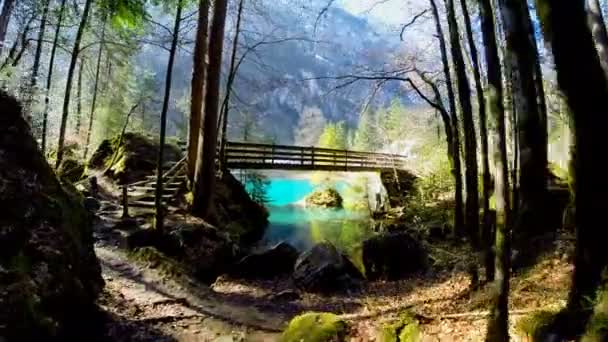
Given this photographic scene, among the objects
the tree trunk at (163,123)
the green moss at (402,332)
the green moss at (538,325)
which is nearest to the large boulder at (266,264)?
the tree trunk at (163,123)

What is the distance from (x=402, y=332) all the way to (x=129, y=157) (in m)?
12.9

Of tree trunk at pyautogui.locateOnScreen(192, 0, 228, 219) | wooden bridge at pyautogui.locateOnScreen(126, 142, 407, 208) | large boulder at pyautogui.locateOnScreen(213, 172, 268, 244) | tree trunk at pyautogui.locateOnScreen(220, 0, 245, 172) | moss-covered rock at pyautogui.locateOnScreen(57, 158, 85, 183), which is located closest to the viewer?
tree trunk at pyautogui.locateOnScreen(192, 0, 228, 219)

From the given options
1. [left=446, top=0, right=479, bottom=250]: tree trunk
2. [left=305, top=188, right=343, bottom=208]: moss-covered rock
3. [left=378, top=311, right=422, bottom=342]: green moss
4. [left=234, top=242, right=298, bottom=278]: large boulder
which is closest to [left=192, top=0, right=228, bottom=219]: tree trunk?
[left=234, top=242, right=298, bottom=278]: large boulder

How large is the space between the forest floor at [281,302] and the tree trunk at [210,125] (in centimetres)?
304

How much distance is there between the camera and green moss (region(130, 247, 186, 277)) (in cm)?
800

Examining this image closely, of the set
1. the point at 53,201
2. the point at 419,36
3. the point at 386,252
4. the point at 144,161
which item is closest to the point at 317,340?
the point at 53,201

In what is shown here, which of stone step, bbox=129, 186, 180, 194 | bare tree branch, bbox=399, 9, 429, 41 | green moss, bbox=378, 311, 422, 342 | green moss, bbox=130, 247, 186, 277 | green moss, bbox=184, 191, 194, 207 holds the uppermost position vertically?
bare tree branch, bbox=399, 9, 429, 41

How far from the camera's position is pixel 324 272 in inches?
336

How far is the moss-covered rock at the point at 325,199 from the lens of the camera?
2942cm

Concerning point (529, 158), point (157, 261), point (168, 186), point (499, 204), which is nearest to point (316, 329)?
point (499, 204)

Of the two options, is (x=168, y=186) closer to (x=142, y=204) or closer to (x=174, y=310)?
(x=142, y=204)

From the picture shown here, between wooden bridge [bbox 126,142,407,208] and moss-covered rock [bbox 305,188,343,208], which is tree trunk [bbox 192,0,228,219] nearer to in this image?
wooden bridge [bbox 126,142,407,208]

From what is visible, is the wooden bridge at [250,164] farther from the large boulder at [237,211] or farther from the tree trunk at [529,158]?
the tree trunk at [529,158]

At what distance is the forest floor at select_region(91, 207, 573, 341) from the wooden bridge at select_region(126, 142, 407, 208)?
3717mm
